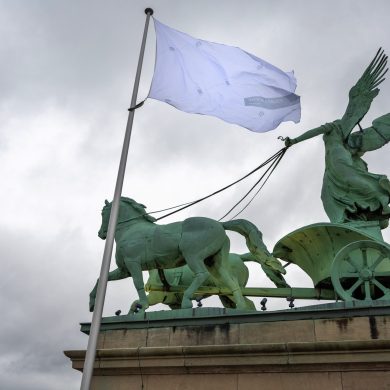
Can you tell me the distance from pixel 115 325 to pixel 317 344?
3724 mm

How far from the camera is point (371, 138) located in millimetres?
12594

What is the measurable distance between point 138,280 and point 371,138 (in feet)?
20.1

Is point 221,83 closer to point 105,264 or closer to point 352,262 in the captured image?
point 352,262

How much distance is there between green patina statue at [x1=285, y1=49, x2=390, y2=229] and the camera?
11430 millimetres

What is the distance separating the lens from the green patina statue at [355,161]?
11.4 m

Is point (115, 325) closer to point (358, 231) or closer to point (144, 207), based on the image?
point (144, 207)

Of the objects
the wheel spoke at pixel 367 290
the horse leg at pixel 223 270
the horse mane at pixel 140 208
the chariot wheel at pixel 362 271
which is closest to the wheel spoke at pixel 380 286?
the chariot wheel at pixel 362 271

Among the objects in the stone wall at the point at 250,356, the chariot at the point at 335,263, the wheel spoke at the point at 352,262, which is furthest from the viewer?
the wheel spoke at the point at 352,262

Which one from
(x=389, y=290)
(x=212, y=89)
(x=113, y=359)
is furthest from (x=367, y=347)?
(x=212, y=89)

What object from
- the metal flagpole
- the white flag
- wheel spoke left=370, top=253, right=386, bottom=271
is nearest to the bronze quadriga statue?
wheel spoke left=370, top=253, right=386, bottom=271

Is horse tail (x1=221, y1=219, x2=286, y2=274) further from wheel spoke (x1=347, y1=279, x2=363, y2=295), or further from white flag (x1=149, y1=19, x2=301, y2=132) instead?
white flag (x1=149, y1=19, x2=301, y2=132)

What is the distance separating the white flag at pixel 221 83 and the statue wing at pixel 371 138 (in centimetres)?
261

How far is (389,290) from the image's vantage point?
9.55 m

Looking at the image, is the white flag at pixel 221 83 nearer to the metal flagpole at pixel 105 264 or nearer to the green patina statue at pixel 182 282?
the metal flagpole at pixel 105 264
